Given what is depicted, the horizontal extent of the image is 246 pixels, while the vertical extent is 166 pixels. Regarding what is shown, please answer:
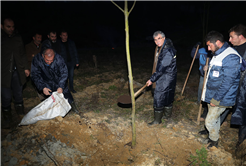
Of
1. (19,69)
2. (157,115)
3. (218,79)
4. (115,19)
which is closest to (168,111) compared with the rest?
(157,115)

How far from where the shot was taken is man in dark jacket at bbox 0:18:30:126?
→ 3.42 meters

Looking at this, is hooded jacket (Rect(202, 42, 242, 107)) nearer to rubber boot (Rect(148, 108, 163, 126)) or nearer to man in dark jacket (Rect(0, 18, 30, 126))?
rubber boot (Rect(148, 108, 163, 126))

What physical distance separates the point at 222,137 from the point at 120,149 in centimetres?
229

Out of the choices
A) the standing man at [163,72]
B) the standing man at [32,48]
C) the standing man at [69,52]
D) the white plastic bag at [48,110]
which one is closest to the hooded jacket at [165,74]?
the standing man at [163,72]

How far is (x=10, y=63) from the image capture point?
358cm

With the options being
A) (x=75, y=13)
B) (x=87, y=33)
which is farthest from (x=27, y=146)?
(x=75, y=13)

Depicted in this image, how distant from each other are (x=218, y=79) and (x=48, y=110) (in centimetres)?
331

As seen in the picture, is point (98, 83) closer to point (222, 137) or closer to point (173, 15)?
point (222, 137)

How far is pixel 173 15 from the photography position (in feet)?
135

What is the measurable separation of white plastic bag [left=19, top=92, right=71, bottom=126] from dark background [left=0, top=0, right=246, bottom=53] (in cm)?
698

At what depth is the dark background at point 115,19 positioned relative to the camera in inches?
760

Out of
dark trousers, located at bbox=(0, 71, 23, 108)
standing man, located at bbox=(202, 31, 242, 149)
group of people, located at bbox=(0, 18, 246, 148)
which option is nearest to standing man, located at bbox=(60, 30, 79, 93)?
group of people, located at bbox=(0, 18, 246, 148)

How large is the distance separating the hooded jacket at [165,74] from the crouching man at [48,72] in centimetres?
216

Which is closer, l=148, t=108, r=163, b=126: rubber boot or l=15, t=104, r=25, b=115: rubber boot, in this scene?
l=148, t=108, r=163, b=126: rubber boot
